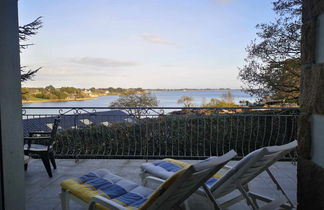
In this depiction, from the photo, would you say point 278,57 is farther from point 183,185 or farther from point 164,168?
point 183,185

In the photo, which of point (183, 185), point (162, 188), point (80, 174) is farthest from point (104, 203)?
point (80, 174)

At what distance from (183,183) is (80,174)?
285cm

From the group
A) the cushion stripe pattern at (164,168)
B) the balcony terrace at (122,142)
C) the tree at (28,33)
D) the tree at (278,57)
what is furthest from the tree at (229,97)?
the tree at (28,33)

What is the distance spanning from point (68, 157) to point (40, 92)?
2.76 m

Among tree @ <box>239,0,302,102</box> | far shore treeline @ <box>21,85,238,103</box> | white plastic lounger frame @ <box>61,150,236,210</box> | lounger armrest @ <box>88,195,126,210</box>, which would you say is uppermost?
tree @ <box>239,0,302,102</box>

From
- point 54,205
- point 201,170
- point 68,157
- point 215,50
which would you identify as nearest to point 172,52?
point 215,50

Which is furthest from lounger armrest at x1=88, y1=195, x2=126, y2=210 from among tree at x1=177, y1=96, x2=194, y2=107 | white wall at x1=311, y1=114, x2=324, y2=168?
tree at x1=177, y1=96, x2=194, y2=107

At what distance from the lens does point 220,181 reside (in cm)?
229

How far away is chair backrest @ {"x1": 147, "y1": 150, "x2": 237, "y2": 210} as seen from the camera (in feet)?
5.47

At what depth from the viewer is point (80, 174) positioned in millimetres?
4160

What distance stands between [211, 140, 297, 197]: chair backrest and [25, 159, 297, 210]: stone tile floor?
2.31 ft

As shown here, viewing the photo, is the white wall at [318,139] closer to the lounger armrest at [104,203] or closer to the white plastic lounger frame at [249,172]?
the white plastic lounger frame at [249,172]

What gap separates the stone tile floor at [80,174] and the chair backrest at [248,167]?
704 millimetres

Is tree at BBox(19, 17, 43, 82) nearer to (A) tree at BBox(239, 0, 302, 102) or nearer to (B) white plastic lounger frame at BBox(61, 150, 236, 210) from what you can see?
(A) tree at BBox(239, 0, 302, 102)
